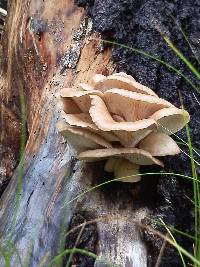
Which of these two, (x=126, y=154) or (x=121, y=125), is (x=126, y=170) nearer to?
(x=126, y=154)

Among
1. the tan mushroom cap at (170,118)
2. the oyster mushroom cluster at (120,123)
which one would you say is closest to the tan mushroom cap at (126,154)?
the oyster mushroom cluster at (120,123)

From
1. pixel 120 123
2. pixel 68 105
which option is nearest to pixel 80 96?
pixel 68 105

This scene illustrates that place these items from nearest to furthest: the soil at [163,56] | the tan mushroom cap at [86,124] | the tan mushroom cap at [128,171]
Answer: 1. the tan mushroom cap at [86,124]
2. the tan mushroom cap at [128,171]
3. the soil at [163,56]

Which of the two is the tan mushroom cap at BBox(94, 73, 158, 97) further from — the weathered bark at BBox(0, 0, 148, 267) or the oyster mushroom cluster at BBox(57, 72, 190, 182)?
the weathered bark at BBox(0, 0, 148, 267)

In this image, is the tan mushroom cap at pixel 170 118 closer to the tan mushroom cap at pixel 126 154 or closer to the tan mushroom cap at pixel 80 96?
the tan mushroom cap at pixel 126 154

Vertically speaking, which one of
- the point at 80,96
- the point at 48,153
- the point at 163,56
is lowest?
the point at 48,153

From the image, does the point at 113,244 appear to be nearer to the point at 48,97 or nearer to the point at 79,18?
the point at 48,97
